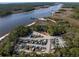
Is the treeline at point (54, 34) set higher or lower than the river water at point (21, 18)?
lower

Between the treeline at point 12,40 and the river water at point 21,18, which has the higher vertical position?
the river water at point 21,18

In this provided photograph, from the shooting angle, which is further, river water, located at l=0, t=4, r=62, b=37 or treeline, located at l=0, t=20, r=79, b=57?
river water, located at l=0, t=4, r=62, b=37

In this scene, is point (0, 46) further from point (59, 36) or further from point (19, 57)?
point (59, 36)

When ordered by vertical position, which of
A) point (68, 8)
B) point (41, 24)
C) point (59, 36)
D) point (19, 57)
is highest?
point (68, 8)

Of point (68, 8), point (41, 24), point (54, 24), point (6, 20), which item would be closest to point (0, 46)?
point (6, 20)

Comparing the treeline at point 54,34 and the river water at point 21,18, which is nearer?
the treeline at point 54,34

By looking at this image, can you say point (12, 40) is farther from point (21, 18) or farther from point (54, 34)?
point (54, 34)

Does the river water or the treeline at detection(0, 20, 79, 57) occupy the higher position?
the river water

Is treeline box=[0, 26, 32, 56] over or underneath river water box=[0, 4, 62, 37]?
underneath
